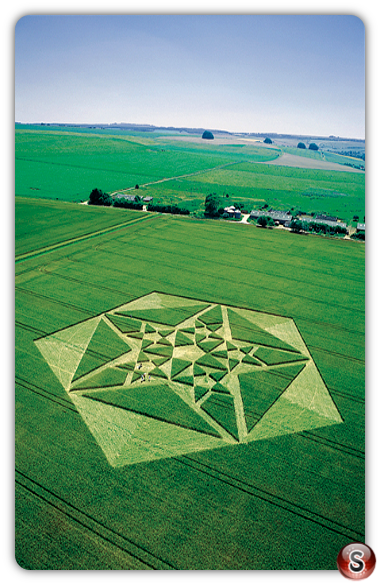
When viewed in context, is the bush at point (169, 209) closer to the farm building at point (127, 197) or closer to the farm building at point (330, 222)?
the farm building at point (127, 197)

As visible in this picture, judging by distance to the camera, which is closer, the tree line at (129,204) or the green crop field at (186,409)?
the green crop field at (186,409)

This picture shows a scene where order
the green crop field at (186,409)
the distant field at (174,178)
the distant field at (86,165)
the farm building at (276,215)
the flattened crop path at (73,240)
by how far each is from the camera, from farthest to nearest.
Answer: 1. the distant field at (86,165)
2. the distant field at (174,178)
3. the farm building at (276,215)
4. the flattened crop path at (73,240)
5. the green crop field at (186,409)

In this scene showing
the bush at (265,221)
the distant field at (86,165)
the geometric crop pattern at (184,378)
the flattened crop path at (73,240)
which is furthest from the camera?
the distant field at (86,165)

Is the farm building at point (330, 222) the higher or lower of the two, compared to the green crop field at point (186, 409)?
higher

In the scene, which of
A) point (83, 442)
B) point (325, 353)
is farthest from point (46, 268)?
point (325, 353)

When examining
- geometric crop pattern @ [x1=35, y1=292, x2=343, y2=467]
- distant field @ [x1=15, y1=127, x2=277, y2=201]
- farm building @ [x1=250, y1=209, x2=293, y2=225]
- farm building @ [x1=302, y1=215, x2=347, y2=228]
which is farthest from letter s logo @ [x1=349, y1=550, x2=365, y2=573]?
distant field @ [x1=15, y1=127, x2=277, y2=201]

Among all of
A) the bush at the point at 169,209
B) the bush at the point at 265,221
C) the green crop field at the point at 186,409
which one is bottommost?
the green crop field at the point at 186,409

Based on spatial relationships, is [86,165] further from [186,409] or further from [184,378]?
[186,409]

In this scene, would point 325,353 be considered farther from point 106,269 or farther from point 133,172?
point 133,172

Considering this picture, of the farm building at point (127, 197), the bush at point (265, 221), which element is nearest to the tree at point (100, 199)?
the farm building at point (127, 197)
